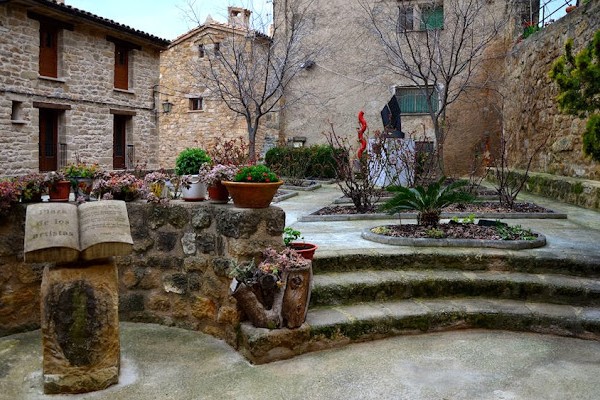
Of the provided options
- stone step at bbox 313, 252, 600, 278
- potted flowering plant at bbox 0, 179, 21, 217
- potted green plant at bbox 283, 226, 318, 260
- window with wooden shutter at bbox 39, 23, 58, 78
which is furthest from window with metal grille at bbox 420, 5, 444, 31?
potted flowering plant at bbox 0, 179, 21, 217

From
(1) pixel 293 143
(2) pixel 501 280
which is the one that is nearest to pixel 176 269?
(2) pixel 501 280

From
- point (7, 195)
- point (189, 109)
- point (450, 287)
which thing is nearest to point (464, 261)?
point (450, 287)

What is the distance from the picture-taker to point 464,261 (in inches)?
183

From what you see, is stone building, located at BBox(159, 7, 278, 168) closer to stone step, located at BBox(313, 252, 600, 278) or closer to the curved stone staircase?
stone step, located at BBox(313, 252, 600, 278)

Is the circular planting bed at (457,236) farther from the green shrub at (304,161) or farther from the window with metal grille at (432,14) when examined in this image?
the window with metal grille at (432,14)

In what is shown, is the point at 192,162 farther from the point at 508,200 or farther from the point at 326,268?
the point at 508,200

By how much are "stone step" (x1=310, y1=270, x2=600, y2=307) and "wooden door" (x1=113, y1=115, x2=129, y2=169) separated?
1452cm

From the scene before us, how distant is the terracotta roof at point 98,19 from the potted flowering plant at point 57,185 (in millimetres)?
10949

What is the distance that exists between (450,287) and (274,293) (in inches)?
63.4

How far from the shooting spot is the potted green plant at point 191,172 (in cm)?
417

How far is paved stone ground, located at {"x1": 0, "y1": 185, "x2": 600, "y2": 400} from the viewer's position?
298cm

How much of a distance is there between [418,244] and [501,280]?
3.18 ft

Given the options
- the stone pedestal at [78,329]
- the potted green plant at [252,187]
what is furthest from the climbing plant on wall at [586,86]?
the stone pedestal at [78,329]

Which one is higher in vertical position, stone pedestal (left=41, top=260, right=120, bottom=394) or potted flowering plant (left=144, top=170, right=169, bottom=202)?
potted flowering plant (left=144, top=170, right=169, bottom=202)
